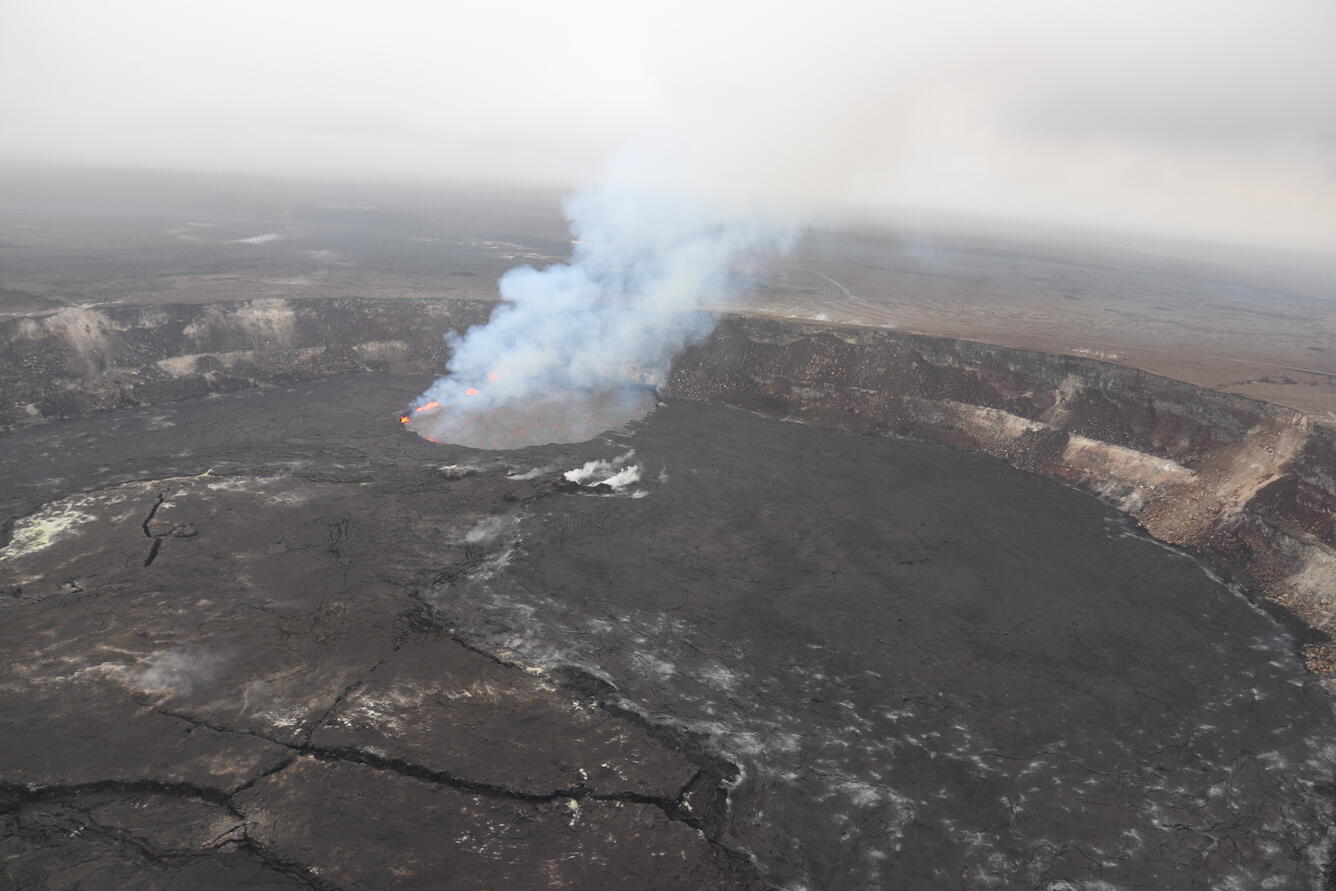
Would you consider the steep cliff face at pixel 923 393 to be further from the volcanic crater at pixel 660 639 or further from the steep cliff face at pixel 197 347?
the volcanic crater at pixel 660 639

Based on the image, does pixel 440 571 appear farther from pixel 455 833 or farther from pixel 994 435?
pixel 994 435

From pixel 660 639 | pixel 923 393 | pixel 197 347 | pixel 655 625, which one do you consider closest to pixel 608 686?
pixel 660 639

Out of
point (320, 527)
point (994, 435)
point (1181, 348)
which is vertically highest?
point (1181, 348)

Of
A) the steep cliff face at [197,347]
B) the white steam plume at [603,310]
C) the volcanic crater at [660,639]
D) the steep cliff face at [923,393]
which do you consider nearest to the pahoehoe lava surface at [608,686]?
the volcanic crater at [660,639]

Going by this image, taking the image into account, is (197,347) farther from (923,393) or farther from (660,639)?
(923,393)

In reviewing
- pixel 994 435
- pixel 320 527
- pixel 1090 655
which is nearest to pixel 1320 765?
pixel 1090 655
